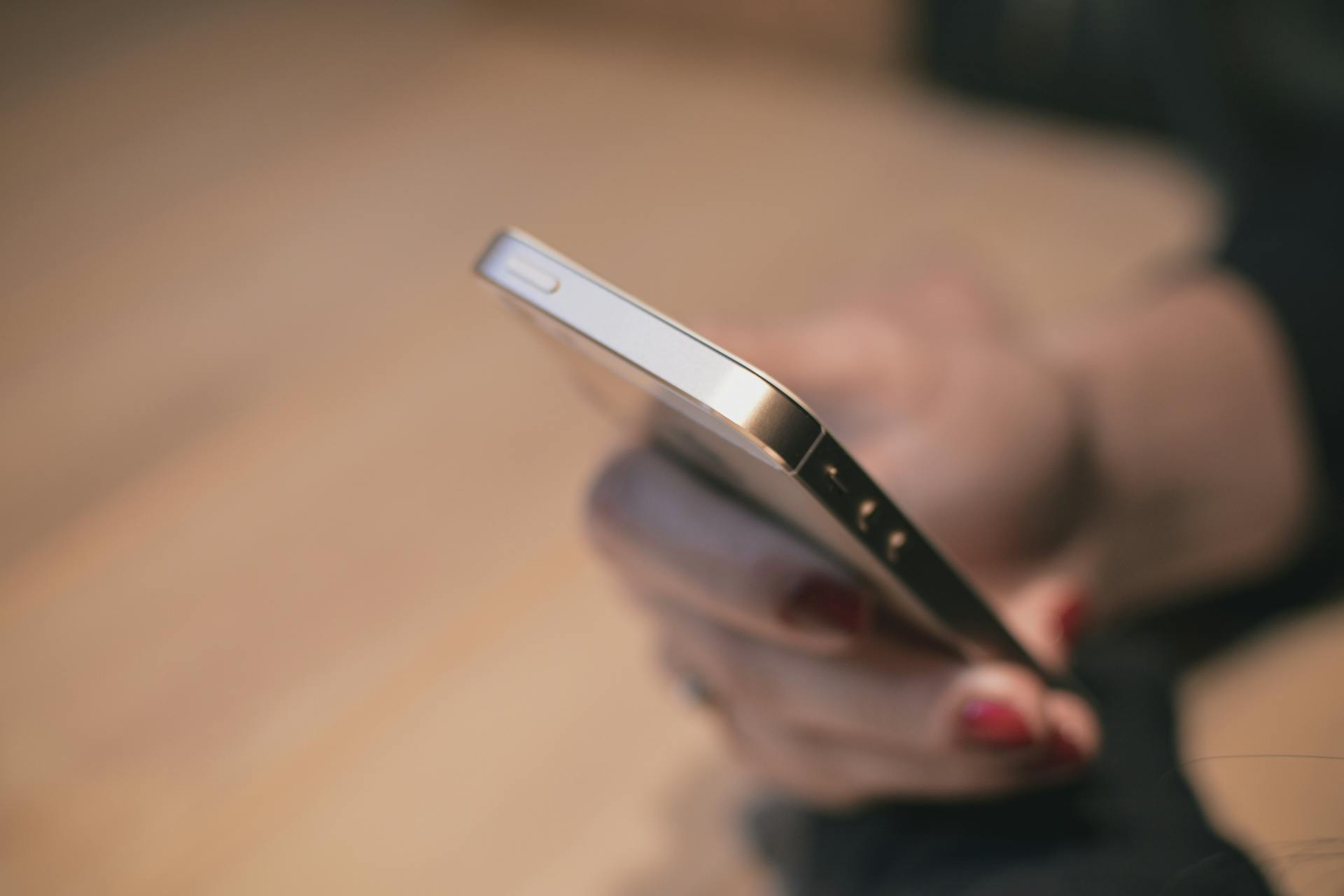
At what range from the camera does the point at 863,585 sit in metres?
0.26

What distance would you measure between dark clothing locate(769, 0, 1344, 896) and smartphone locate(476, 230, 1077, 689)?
0.19 ft

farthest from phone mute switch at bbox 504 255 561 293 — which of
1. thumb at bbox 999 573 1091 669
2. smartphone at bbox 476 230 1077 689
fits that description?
thumb at bbox 999 573 1091 669

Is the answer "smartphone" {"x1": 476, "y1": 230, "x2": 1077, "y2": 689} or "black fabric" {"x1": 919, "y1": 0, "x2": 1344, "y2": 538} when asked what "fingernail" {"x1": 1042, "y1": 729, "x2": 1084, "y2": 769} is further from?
"black fabric" {"x1": 919, "y1": 0, "x2": 1344, "y2": 538}

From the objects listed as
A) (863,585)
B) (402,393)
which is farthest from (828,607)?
(402,393)

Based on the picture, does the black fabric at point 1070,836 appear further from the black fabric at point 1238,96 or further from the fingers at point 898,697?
the black fabric at point 1238,96

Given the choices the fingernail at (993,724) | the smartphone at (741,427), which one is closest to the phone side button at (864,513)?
the smartphone at (741,427)

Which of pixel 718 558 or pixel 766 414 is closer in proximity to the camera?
pixel 766 414

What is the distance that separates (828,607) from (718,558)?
33mm

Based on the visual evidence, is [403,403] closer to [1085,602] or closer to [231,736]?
[231,736]

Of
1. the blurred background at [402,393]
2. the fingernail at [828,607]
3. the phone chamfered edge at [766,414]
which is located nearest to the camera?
the phone chamfered edge at [766,414]

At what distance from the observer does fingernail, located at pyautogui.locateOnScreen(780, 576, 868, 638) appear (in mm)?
263

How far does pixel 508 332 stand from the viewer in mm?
596

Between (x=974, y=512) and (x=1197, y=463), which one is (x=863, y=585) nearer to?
(x=974, y=512)

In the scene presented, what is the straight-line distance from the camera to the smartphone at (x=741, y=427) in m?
0.16
